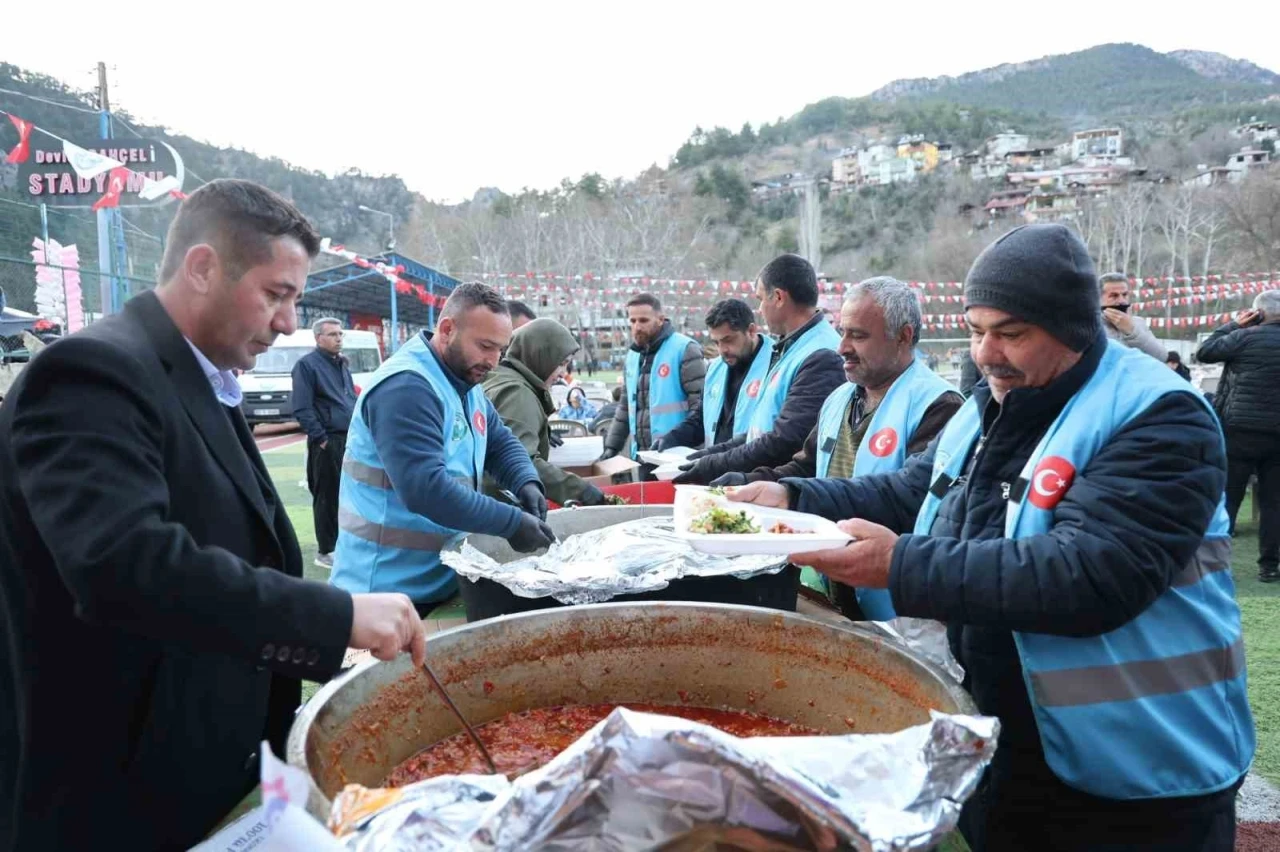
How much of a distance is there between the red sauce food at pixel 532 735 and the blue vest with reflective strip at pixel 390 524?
1.11 metres

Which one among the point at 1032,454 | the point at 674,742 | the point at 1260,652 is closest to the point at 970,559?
the point at 1032,454

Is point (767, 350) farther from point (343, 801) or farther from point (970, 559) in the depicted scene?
point (343, 801)

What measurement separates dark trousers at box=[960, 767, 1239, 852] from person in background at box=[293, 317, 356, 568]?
6139 mm

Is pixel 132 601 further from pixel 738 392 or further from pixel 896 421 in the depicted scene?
pixel 738 392

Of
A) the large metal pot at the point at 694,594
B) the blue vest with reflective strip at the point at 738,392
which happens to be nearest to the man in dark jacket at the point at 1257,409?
the blue vest with reflective strip at the point at 738,392

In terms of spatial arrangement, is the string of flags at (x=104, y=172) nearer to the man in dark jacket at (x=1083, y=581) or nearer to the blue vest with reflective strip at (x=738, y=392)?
the blue vest with reflective strip at (x=738, y=392)

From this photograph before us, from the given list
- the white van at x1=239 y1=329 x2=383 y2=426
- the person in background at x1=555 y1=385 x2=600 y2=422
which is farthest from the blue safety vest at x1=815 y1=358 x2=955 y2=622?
the white van at x1=239 y1=329 x2=383 y2=426

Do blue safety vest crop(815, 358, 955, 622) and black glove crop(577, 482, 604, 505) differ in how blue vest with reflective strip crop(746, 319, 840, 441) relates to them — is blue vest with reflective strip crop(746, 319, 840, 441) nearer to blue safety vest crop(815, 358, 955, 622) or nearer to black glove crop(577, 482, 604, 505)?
black glove crop(577, 482, 604, 505)

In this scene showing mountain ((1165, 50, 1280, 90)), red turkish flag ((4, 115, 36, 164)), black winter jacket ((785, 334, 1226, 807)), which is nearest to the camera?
black winter jacket ((785, 334, 1226, 807))

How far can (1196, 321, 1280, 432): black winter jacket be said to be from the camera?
5855mm

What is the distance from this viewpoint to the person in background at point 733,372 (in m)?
4.84

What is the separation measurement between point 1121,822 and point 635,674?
0.95 m

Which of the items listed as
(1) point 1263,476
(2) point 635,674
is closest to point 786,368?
(2) point 635,674

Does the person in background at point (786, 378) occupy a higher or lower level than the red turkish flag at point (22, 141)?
lower
